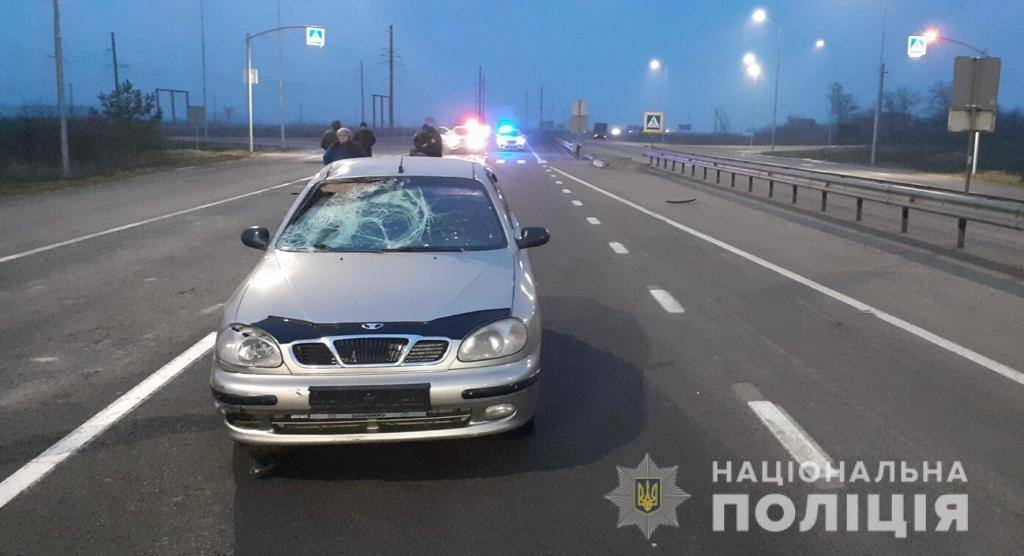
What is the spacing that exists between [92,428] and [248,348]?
1.58 meters

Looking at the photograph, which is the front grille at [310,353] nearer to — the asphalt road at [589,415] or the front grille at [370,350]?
the front grille at [370,350]

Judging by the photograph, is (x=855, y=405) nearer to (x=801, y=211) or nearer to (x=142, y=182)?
(x=801, y=211)

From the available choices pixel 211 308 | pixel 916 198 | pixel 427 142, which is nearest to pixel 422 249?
pixel 211 308

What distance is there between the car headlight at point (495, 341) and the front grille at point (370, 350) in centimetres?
34

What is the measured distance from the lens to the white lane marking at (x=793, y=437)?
5438mm

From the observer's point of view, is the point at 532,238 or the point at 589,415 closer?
the point at 589,415

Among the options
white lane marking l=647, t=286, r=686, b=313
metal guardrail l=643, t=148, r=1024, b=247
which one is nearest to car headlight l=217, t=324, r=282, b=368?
white lane marking l=647, t=286, r=686, b=313

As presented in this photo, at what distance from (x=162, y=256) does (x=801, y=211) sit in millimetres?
15173

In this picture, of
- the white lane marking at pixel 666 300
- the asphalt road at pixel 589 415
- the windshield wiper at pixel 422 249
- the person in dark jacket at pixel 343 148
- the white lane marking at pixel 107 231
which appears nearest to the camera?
the asphalt road at pixel 589 415

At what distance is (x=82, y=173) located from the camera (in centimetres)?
3781

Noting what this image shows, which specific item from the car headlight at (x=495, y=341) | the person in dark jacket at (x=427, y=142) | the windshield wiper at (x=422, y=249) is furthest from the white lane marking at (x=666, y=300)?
the person in dark jacket at (x=427, y=142)

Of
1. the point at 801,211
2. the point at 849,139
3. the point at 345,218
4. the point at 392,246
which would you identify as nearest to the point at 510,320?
the point at 392,246

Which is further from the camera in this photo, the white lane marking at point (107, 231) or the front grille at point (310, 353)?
the white lane marking at point (107, 231)

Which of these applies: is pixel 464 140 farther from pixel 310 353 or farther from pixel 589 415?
pixel 310 353
